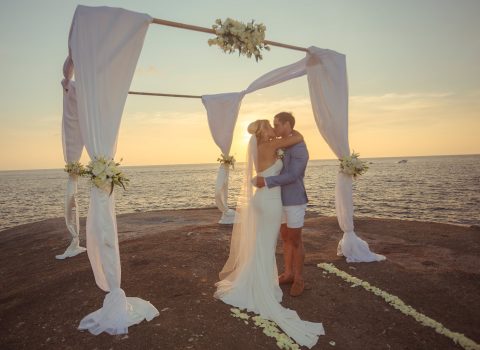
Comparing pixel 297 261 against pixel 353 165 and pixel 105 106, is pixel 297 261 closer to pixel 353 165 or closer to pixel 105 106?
pixel 353 165

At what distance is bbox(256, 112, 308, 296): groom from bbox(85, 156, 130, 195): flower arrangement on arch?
2077 mm

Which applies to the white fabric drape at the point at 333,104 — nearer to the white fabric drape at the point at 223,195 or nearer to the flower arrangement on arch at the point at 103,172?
the flower arrangement on arch at the point at 103,172

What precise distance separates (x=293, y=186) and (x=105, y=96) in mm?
3010

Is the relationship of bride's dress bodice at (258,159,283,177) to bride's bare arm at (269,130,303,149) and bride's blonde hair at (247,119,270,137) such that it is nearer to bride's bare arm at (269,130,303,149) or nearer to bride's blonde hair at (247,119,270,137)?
bride's bare arm at (269,130,303,149)

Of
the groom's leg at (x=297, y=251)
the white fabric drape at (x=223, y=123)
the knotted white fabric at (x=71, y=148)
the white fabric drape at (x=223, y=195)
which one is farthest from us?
the white fabric drape at (x=223, y=195)

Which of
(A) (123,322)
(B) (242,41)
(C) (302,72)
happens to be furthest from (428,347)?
(C) (302,72)

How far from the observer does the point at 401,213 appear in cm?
1866

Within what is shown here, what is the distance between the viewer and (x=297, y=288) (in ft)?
16.3

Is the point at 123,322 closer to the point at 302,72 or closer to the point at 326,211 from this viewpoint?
the point at 302,72

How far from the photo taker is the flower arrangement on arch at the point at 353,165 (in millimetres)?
6445

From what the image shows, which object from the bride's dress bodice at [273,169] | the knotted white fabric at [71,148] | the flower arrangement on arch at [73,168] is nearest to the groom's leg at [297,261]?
the bride's dress bodice at [273,169]

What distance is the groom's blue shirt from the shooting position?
4699 mm

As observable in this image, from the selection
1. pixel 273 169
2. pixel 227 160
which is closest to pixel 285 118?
pixel 273 169

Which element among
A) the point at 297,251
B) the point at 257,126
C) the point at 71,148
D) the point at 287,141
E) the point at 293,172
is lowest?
the point at 297,251
